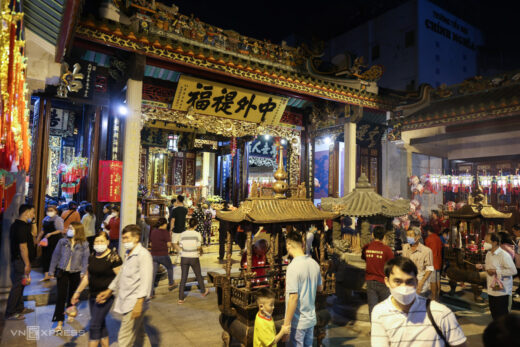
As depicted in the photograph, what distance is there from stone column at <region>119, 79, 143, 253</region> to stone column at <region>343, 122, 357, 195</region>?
7025 millimetres

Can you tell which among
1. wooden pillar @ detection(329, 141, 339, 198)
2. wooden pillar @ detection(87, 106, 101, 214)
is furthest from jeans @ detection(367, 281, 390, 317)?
wooden pillar @ detection(329, 141, 339, 198)

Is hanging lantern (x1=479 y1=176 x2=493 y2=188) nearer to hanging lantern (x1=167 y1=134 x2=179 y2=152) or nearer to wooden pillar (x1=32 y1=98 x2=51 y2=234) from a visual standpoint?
hanging lantern (x1=167 y1=134 x2=179 y2=152)

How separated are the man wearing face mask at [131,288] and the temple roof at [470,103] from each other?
11.1m

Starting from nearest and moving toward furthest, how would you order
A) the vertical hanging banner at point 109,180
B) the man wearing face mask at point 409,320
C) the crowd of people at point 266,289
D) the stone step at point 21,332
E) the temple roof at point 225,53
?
the man wearing face mask at point 409,320 → the crowd of people at point 266,289 → the stone step at point 21,332 → the temple roof at point 225,53 → the vertical hanging banner at point 109,180

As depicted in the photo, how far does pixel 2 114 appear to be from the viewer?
11.5ft

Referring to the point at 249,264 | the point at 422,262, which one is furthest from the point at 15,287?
the point at 422,262

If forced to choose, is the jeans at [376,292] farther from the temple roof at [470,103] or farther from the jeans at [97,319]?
the temple roof at [470,103]

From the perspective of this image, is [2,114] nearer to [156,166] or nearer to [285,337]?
[285,337]

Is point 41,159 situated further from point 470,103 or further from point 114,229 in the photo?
point 470,103

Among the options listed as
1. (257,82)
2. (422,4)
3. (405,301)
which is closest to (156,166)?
(257,82)

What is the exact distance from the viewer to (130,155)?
25.0ft

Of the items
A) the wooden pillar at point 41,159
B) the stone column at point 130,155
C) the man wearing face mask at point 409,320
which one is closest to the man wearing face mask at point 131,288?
the man wearing face mask at point 409,320

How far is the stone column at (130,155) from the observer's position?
7520mm

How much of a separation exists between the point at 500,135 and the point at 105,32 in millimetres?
14945
